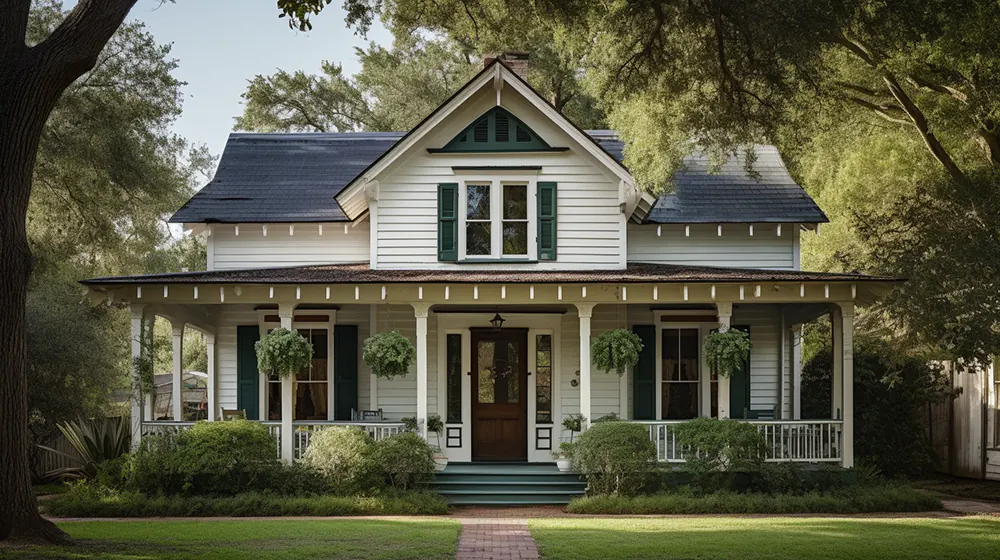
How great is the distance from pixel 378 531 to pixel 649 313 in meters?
8.22

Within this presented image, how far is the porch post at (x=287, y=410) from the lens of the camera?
682 inches

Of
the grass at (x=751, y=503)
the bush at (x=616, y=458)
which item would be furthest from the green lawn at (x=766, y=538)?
the bush at (x=616, y=458)

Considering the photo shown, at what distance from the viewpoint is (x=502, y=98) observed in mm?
18938

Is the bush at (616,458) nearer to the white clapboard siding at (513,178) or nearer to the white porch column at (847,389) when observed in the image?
the white porch column at (847,389)

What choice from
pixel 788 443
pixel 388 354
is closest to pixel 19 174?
pixel 388 354

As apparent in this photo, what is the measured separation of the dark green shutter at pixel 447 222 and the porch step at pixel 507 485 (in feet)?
12.2

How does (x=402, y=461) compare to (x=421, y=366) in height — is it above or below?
below

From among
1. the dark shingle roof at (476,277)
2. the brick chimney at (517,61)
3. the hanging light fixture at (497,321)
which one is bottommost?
the hanging light fixture at (497,321)

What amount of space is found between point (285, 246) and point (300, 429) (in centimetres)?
429

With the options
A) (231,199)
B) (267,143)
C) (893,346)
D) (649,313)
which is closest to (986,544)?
(893,346)

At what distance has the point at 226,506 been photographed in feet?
52.1

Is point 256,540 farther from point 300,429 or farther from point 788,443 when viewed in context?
point 788,443

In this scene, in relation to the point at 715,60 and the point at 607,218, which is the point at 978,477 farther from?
the point at 715,60

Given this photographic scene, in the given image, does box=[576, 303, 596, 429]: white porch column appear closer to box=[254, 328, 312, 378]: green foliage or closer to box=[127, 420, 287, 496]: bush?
box=[254, 328, 312, 378]: green foliage
